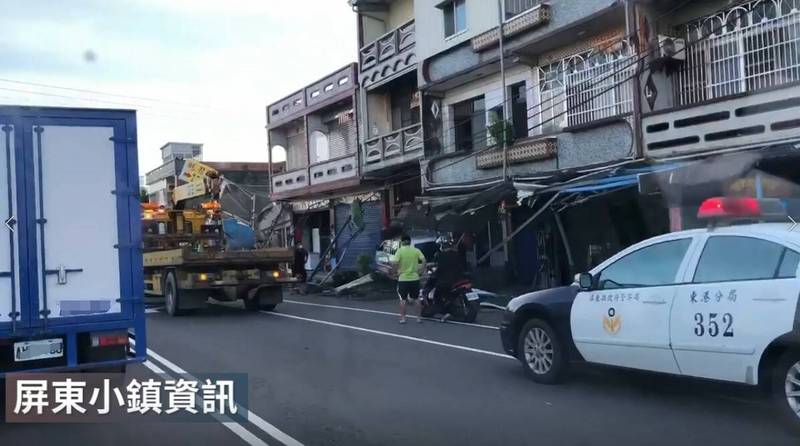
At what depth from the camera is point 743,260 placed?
19.1 feet

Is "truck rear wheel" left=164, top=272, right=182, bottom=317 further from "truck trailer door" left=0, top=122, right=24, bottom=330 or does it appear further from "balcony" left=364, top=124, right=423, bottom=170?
"truck trailer door" left=0, top=122, right=24, bottom=330

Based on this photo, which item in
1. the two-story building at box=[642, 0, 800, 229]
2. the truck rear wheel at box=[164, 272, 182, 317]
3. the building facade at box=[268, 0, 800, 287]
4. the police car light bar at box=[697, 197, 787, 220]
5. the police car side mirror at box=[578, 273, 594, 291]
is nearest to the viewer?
the police car light bar at box=[697, 197, 787, 220]

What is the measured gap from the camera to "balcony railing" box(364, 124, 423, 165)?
21.1m

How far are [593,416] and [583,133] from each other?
32.4 feet

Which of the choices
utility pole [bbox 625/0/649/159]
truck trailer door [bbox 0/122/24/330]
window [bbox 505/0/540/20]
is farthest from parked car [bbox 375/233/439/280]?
truck trailer door [bbox 0/122/24/330]

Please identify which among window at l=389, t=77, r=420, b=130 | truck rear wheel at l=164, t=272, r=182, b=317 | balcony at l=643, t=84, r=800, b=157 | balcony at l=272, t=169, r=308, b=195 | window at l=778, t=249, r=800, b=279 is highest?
window at l=389, t=77, r=420, b=130

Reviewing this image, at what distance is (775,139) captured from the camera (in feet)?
38.1

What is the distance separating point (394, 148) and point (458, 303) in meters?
9.88

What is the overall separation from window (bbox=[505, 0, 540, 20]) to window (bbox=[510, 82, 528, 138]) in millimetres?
1583

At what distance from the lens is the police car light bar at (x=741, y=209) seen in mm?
6105

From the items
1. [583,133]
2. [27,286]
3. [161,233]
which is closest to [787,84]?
[583,133]

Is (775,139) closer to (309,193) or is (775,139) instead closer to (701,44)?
(701,44)

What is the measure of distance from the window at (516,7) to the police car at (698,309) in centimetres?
1149

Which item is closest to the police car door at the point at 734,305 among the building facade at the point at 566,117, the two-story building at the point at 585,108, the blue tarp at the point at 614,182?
the building facade at the point at 566,117
